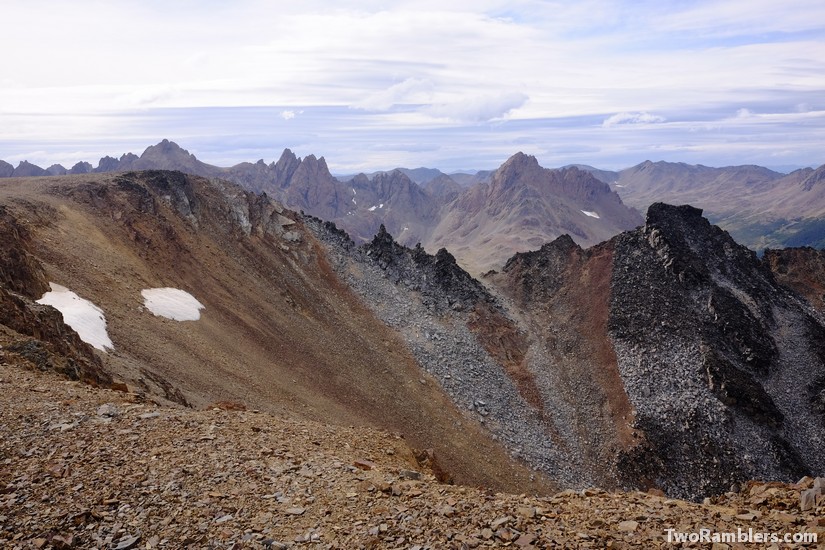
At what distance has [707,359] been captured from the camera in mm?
48844

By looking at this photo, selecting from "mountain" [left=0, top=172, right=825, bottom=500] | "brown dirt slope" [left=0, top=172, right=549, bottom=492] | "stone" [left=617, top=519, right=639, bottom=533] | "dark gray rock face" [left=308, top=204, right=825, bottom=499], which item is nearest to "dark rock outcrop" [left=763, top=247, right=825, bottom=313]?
"dark gray rock face" [left=308, top=204, right=825, bottom=499]

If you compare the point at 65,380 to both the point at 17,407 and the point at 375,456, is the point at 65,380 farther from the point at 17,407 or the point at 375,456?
the point at 375,456

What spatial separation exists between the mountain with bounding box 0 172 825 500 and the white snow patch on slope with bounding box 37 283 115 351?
0.33 m

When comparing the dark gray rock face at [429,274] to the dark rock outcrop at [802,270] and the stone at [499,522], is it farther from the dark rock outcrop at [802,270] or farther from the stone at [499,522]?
the stone at [499,522]

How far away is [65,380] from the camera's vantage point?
19875 mm

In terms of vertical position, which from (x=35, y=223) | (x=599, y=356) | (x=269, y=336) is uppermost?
(x=35, y=223)

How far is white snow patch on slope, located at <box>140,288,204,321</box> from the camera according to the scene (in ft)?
130

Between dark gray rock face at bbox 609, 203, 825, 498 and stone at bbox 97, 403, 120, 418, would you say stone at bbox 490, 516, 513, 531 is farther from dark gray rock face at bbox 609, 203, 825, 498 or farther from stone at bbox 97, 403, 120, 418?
dark gray rock face at bbox 609, 203, 825, 498

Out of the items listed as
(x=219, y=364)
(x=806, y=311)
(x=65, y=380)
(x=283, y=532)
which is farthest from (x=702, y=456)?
(x=65, y=380)

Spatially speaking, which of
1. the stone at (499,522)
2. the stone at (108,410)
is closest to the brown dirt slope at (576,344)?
the stone at (499,522)

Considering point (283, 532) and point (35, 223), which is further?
point (35, 223)

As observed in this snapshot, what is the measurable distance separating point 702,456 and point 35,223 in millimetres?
56694

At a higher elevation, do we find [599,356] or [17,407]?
[17,407]

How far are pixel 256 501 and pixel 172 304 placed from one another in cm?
3247
